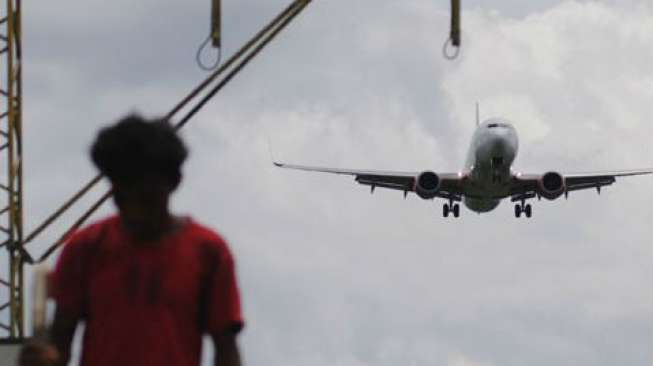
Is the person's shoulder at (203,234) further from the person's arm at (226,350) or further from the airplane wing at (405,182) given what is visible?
the airplane wing at (405,182)

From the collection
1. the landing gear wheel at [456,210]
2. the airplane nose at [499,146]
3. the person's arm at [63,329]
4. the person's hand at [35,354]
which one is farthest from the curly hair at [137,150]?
the landing gear wheel at [456,210]

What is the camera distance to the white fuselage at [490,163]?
203 feet

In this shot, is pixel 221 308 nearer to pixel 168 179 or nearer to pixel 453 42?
pixel 168 179

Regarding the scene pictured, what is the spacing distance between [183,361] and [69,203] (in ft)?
38.6

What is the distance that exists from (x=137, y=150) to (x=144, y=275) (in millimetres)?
451

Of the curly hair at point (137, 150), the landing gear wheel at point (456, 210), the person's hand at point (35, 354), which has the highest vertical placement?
the landing gear wheel at point (456, 210)

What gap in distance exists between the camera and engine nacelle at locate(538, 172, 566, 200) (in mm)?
62656

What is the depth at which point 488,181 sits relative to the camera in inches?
2472

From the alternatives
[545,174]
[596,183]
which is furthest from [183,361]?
[596,183]

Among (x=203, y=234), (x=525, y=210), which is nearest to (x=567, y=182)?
(x=525, y=210)

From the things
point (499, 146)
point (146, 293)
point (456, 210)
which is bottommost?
point (146, 293)

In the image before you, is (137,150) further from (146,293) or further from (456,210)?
(456,210)

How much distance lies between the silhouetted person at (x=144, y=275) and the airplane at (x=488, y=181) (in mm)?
56283

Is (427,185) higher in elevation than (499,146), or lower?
lower
